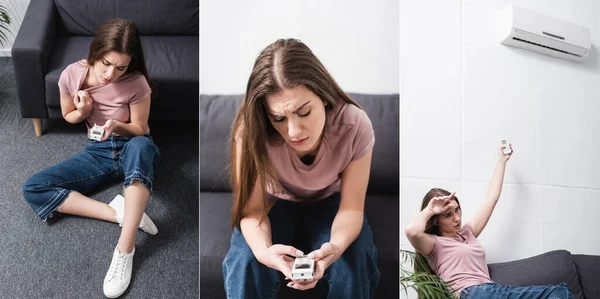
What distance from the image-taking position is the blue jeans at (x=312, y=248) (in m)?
0.95

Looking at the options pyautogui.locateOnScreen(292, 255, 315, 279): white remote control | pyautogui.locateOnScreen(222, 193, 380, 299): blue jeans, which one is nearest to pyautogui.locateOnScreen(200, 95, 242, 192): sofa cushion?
pyautogui.locateOnScreen(222, 193, 380, 299): blue jeans

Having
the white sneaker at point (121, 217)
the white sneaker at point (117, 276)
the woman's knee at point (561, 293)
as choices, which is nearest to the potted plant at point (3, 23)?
the white sneaker at point (121, 217)

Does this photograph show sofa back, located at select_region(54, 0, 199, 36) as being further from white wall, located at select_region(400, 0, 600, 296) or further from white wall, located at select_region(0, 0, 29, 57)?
white wall, located at select_region(400, 0, 600, 296)

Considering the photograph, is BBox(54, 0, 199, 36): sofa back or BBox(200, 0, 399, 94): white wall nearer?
BBox(200, 0, 399, 94): white wall

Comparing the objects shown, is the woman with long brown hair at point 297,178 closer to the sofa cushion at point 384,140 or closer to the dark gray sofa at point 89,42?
the sofa cushion at point 384,140

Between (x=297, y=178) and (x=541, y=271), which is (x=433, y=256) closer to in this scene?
(x=541, y=271)

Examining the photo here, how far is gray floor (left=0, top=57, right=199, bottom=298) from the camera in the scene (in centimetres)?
127

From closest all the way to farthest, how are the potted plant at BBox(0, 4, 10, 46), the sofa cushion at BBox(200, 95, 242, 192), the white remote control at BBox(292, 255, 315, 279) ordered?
the white remote control at BBox(292, 255, 315, 279) → the sofa cushion at BBox(200, 95, 242, 192) → the potted plant at BBox(0, 4, 10, 46)

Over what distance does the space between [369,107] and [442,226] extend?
37 cm

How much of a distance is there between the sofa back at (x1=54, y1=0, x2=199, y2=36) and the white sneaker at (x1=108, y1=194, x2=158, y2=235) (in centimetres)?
56

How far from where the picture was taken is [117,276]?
4.12ft

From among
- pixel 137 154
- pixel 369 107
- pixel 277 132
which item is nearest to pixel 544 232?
pixel 369 107

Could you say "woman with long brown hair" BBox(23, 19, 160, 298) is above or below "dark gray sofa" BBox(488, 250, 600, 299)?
above

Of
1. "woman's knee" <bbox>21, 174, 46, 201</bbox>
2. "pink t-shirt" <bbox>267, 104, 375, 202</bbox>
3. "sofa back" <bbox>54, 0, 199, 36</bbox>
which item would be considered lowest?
"woman's knee" <bbox>21, 174, 46, 201</bbox>
